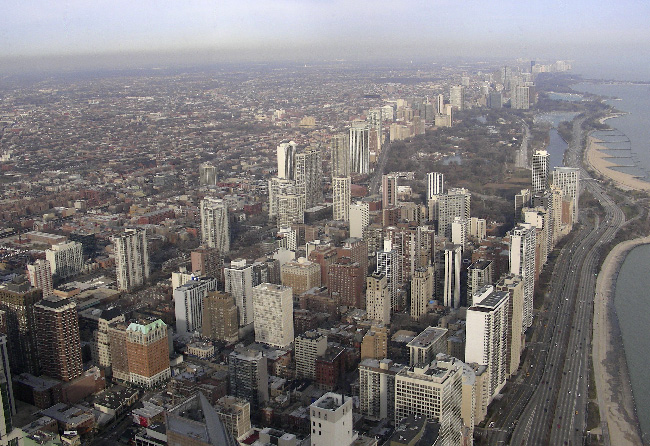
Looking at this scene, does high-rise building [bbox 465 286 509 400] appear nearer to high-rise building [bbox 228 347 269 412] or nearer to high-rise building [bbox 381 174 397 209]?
high-rise building [bbox 228 347 269 412]

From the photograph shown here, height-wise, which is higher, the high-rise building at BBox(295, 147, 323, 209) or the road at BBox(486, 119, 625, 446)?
the high-rise building at BBox(295, 147, 323, 209)

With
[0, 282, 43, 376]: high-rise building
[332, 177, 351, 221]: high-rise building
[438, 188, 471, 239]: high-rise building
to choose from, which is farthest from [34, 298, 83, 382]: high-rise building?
[332, 177, 351, 221]: high-rise building

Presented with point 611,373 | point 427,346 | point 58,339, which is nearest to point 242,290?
point 58,339

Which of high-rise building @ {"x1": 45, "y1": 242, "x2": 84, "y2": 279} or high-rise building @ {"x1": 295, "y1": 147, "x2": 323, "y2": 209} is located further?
high-rise building @ {"x1": 295, "y1": 147, "x2": 323, "y2": 209}

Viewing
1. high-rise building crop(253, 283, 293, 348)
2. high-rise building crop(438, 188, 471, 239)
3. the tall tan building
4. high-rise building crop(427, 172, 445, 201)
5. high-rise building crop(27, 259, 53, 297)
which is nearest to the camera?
high-rise building crop(253, 283, 293, 348)

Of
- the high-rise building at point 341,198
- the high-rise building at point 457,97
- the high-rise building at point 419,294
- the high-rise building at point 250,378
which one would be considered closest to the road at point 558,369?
the high-rise building at point 419,294

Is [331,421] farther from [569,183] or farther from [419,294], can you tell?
[569,183]

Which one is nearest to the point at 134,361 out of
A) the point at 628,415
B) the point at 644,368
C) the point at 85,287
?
the point at 85,287
